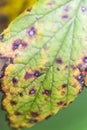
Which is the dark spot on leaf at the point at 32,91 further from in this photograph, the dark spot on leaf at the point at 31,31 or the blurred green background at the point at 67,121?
the blurred green background at the point at 67,121

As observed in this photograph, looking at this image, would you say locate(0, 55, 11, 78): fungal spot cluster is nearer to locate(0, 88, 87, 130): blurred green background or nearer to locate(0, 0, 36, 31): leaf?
locate(0, 0, 36, 31): leaf

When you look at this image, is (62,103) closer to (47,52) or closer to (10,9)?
(47,52)

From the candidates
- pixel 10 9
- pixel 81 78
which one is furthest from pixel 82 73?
pixel 10 9

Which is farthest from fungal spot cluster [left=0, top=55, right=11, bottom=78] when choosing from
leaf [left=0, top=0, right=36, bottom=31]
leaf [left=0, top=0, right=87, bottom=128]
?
leaf [left=0, top=0, right=36, bottom=31]

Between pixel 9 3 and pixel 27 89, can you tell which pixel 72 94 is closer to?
pixel 27 89

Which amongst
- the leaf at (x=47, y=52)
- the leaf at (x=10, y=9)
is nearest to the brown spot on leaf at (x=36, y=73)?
the leaf at (x=47, y=52)

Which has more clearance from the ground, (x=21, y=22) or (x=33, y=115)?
(x=21, y=22)

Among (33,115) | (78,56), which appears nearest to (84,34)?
(78,56)
